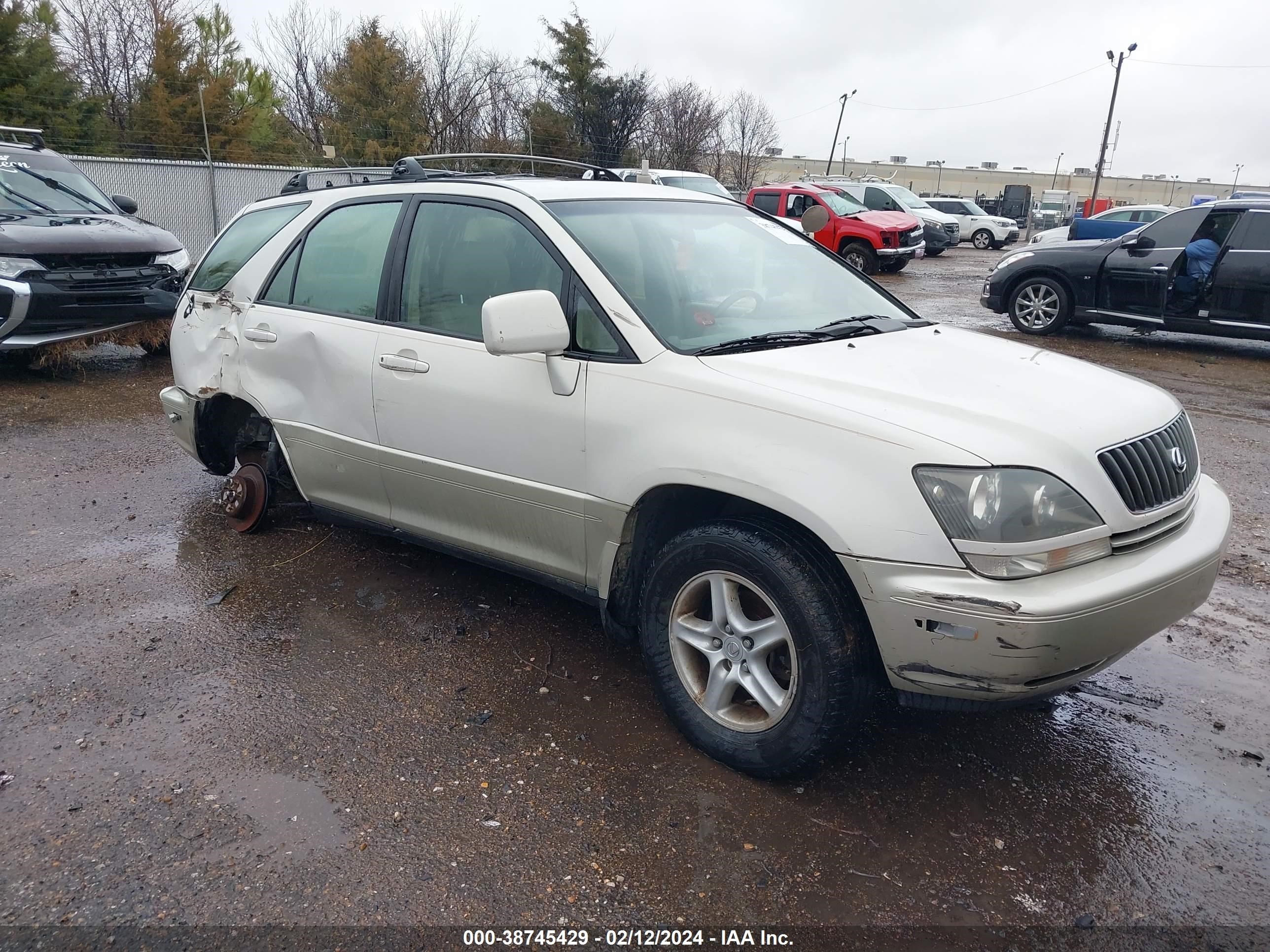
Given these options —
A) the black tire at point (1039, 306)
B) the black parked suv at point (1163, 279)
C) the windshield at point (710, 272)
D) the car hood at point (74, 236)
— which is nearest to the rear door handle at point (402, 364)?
the windshield at point (710, 272)

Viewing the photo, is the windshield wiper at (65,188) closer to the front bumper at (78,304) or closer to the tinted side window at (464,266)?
the front bumper at (78,304)

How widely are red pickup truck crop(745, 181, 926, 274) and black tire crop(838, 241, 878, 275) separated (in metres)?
0.01

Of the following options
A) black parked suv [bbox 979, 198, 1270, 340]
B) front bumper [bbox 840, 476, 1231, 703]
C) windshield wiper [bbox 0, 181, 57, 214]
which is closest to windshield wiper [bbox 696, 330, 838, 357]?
front bumper [bbox 840, 476, 1231, 703]

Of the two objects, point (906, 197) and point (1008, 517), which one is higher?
point (906, 197)

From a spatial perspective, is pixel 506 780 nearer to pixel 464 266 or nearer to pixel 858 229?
pixel 464 266

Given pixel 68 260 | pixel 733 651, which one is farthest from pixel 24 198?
pixel 733 651

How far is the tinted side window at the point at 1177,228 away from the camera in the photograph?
1016 cm

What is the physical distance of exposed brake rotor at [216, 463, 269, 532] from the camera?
15.7 feet

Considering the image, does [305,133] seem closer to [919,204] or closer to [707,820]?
[919,204]

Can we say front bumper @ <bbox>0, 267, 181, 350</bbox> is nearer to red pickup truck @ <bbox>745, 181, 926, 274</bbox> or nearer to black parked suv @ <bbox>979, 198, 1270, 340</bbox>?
black parked suv @ <bbox>979, 198, 1270, 340</bbox>

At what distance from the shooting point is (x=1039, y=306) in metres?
11.3

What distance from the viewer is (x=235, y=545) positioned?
15.6 feet

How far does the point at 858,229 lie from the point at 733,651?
17502 millimetres

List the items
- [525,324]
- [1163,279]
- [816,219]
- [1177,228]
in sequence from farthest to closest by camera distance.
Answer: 1. [1177,228]
2. [1163,279]
3. [816,219]
4. [525,324]
